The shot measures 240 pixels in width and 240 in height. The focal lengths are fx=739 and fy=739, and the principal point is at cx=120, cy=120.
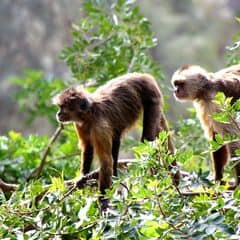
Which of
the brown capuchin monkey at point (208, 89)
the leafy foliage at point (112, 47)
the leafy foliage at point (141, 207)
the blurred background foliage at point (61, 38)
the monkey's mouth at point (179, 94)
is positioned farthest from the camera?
the blurred background foliage at point (61, 38)

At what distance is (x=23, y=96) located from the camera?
4973 millimetres

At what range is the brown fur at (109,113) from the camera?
320cm

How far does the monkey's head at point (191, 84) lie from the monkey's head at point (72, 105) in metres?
0.41

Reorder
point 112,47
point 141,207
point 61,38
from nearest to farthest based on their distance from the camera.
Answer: point 141,207 < point 112,47 < point 61,38

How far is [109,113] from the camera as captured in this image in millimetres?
3322

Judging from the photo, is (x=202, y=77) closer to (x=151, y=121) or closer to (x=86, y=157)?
(x=151, y=121)

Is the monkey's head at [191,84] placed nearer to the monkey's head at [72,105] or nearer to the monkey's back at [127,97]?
the monkey's back at [127,97]

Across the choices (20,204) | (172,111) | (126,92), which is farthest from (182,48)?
(20,204)

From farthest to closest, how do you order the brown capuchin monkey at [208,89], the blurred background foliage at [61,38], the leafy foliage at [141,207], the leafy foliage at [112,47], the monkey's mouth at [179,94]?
1. the blurred background foliage at [61,38]
2. the leafy foliage at [112,47]
3. the monkey's mouth at [179,94]
4. the brown capuchin monkey at [208,89]
5. the leafy foliage at [141,207]

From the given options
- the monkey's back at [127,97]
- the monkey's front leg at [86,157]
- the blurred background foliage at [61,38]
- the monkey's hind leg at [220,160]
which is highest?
the monkey's back at [127,97]

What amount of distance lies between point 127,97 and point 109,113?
0.13m

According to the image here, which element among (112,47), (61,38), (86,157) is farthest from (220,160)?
(61,38)

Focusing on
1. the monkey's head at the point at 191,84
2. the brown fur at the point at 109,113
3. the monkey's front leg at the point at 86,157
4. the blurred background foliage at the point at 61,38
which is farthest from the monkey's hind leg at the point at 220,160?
the blurred background foliage at the point at 61,38

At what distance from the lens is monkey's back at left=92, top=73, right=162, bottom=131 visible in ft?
11.0
